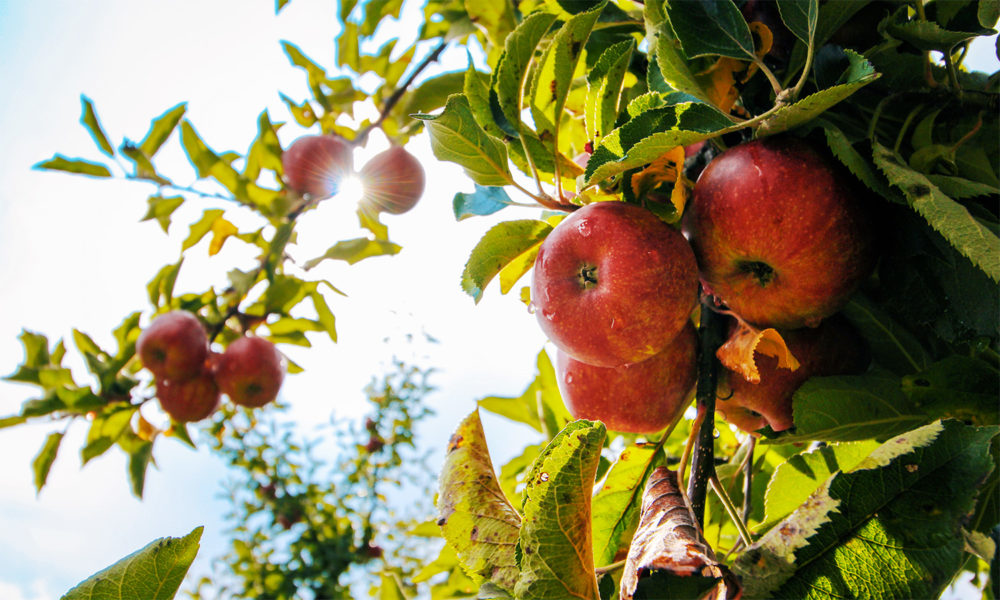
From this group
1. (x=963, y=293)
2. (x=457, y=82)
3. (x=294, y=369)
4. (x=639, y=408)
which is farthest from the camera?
(x=294, y=369)

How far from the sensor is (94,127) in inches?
69.7

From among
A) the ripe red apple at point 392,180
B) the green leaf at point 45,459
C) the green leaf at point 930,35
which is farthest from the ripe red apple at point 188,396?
the green leaf at point 930,35

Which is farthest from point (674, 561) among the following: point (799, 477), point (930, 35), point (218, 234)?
point (218, 234)

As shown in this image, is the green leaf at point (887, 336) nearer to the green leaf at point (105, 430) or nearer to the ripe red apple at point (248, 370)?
the ripe red apple at point (248, 370)

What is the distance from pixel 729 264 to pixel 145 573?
0.58m

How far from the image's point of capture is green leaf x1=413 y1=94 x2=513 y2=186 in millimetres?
652

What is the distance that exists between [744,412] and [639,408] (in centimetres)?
16

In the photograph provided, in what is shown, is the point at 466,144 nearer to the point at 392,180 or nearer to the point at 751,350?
the point at 751,350

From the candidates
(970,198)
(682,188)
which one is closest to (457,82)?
(682,188)

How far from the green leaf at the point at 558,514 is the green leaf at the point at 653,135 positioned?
0.81 feet

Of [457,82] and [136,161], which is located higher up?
[136,161]

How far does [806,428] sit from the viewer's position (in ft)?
2.07

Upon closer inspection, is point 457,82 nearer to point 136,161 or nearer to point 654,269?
point 136,161

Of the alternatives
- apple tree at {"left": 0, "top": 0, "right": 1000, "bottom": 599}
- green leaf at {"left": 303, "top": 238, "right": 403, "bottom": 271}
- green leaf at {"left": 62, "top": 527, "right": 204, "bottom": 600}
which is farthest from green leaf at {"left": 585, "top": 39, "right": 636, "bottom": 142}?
green leaf at {"left": 303, "top": 238, "right": 403, "bottom": 271}
